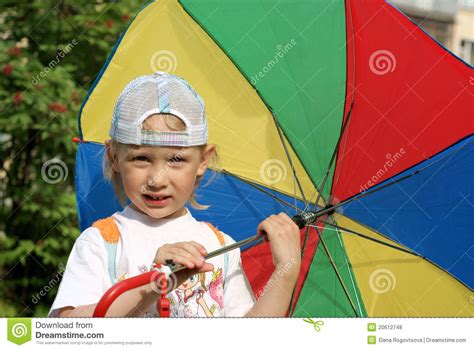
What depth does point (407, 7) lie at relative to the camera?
25.8 ft

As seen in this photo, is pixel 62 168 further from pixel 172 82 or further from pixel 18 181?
pixel 172 82

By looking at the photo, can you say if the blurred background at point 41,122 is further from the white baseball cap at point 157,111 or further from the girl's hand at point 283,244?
the girl's hand at point 283,244

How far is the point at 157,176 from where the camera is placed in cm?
183

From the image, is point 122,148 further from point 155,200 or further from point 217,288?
point 217,288

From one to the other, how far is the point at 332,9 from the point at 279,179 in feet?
1.72

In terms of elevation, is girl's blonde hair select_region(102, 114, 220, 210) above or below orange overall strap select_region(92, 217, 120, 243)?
above

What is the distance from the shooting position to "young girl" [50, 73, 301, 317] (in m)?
1.76

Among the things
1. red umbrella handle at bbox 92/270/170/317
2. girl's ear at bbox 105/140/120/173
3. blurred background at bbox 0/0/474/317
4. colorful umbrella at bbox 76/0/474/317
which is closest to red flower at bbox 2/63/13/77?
blurred background at bbox 0/0/474/317

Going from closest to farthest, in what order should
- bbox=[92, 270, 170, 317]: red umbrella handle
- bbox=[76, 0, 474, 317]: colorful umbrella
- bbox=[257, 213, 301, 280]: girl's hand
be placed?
bbox=[92, 270, 170, 317]: red umbrella handle, bbox=[257, 213, 301, 280]: girl's hand, bbox=[76, 0, 474, 317]: colorful umbrella

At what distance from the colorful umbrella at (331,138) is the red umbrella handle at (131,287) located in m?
0.61

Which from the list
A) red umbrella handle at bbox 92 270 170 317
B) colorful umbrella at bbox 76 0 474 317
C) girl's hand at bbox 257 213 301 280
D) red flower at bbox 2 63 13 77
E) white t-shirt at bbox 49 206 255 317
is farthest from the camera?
red flower at bbox 2 63 13 77

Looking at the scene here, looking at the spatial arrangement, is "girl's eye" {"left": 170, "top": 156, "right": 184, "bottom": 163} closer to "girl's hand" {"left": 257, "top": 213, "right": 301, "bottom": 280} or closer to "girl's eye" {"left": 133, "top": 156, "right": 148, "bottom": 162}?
"girl's eye" {"left": 133, "top": 156, "right": 148, "bottom": 162}

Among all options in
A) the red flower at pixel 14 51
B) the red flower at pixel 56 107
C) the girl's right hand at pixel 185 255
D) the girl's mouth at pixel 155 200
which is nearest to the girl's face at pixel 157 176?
the girl's mouth at pixel 155 200
